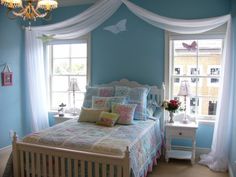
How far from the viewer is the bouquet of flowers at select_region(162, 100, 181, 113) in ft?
13.0

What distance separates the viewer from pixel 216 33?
3.97 metres

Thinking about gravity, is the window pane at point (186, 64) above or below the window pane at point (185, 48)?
below

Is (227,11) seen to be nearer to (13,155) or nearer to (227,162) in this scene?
(227,162)

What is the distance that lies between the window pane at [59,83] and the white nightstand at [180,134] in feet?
7.45

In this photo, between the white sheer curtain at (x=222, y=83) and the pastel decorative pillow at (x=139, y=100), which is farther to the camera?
the pastel decorative pillow at (x=139, y=100)

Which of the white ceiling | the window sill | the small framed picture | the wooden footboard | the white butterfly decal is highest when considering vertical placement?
the white ceiling

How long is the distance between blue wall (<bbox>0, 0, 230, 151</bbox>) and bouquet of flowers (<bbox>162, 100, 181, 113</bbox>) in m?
0.45

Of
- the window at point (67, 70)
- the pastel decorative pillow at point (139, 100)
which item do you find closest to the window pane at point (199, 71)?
the pastel decorative pillow at point (139, 100)

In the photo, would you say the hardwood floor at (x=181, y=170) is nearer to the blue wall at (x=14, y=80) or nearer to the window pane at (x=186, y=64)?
the window pane at (x=186, y=64)

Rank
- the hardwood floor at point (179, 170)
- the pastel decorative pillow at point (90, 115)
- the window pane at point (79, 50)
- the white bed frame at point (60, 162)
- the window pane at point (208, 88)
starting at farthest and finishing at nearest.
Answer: the window pane at point (79, 50) → the window pane at point (208, 88) → the pastel decorative pillow at point (90, 115) → the hardwood floor at point (179, 170) → the white bed frame at point (60, 162)

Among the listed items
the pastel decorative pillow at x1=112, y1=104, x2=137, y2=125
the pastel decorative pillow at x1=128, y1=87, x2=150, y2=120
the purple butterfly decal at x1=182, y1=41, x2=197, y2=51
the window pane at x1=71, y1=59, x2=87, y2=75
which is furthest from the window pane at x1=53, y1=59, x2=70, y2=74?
the purple butterfly decal at x1=182, y1=41, x2=197, y2=51

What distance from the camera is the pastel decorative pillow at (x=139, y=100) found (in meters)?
3.82

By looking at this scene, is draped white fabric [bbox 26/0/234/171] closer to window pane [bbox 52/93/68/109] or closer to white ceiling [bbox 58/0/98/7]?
white ceiling [bbox 58/0/98/7]

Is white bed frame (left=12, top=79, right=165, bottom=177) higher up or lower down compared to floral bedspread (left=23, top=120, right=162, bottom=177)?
lower down
